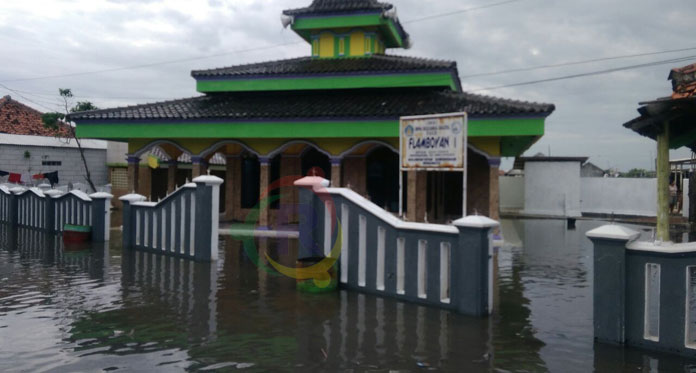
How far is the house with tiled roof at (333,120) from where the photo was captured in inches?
621

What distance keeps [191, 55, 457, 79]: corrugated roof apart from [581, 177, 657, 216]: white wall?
15.8 m

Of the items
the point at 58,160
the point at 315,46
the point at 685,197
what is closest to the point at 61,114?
the point at 58,160

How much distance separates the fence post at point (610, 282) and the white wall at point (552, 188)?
23476 mm

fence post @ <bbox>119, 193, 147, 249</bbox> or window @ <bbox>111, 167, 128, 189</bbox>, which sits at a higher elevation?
window @ <bbox>111, 167, 128, 189</bbox>

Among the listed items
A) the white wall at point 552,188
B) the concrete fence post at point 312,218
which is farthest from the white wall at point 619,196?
the concrete fence post at point 312,218

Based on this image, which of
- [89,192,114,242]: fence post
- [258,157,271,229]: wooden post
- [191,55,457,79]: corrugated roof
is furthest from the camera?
[191,55,457,79]: corrugated roof

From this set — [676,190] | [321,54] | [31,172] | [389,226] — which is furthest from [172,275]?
[676,190]

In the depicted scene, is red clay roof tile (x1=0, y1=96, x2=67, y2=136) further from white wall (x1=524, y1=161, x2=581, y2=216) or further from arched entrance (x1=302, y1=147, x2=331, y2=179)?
white wall (x1=524, y1=161, x2=581, y2=216)

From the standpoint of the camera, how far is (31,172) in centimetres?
2862

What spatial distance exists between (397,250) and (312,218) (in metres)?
1.87

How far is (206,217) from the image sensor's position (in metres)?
11.3

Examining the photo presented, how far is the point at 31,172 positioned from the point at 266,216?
17.9 metres

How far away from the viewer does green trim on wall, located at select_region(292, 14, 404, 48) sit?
1995 centimetres

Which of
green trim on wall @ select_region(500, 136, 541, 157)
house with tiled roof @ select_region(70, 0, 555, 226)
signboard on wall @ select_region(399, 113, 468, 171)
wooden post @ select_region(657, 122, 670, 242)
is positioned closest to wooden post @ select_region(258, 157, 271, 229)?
house with tiled roof @ select_region(70, 0, 555, 226)
